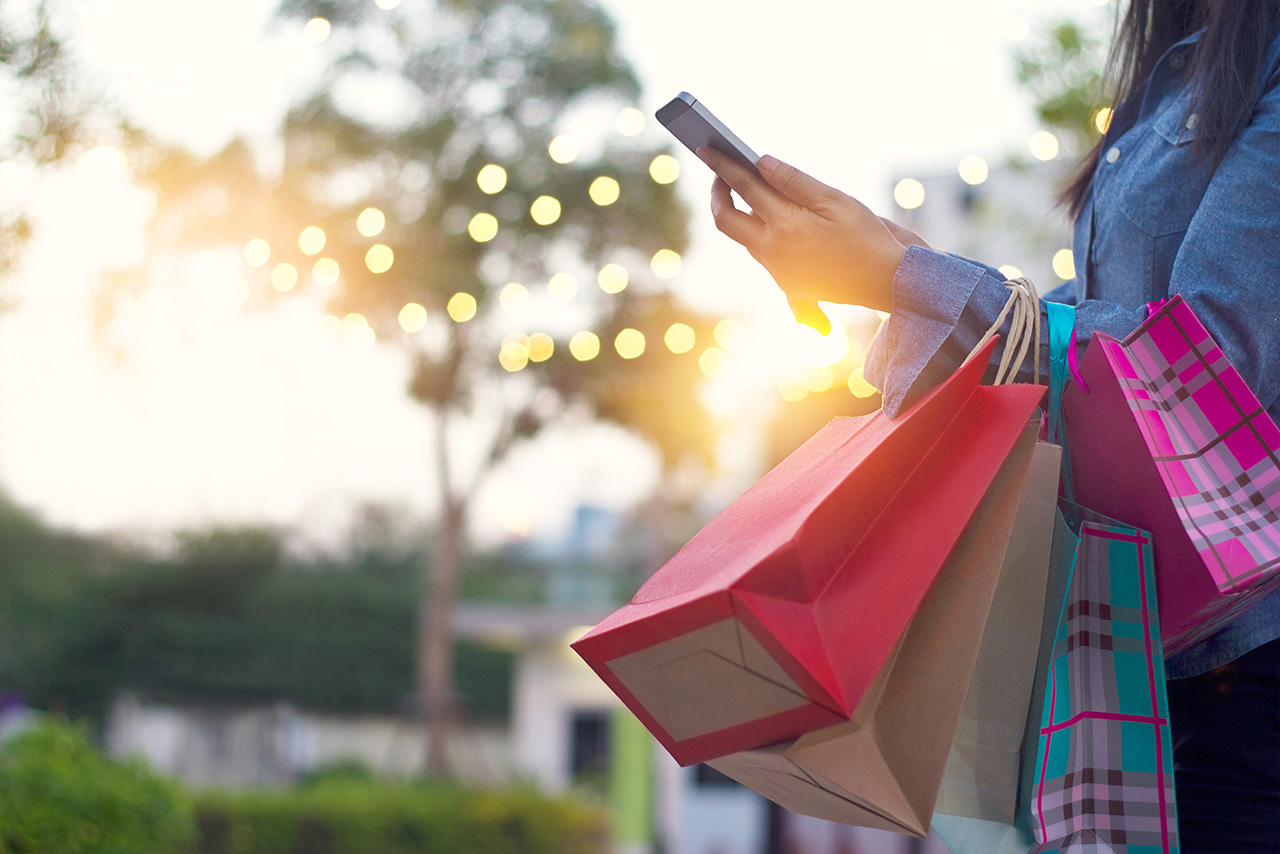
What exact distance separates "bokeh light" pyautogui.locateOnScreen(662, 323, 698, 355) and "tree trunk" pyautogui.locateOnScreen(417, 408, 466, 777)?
2.08 metres

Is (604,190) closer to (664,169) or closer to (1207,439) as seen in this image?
(664,169)

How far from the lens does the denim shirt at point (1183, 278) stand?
2.42 feet

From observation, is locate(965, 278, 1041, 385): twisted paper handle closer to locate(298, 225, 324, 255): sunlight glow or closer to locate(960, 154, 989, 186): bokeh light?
locate(960, 154, 989, 186): bokeh light

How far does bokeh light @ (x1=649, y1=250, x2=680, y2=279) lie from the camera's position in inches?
353

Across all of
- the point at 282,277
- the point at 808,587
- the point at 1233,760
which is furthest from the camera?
the point at 282,277

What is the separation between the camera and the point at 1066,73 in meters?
4.85

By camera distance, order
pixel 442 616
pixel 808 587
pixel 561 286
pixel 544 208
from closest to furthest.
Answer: pixel 808 587 < pixel 544 208 < pixel 561 286 < pixel 442 616

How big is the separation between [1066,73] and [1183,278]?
183 inches

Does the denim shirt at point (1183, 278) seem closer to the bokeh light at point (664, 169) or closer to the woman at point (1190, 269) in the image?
the woman at point (1190, 269)

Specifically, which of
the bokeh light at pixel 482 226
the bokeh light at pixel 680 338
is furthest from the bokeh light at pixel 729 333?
the bokeh light at pixel 482 226

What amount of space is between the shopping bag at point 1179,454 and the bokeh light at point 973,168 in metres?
5.96

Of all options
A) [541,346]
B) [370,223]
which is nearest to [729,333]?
[541,346]

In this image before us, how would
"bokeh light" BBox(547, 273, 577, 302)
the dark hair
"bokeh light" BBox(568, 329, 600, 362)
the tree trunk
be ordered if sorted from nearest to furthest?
the dark hair → "bokeh light" BBox(547, 273, 577, 302) → "bokeh light" BBox(568, 329, 600, 362) → the tree trunk

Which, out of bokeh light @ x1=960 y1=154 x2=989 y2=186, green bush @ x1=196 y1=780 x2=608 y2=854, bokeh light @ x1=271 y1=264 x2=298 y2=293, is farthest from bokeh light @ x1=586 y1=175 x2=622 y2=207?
green bush @ x1=196 y1=780 x2=608 y2=854
